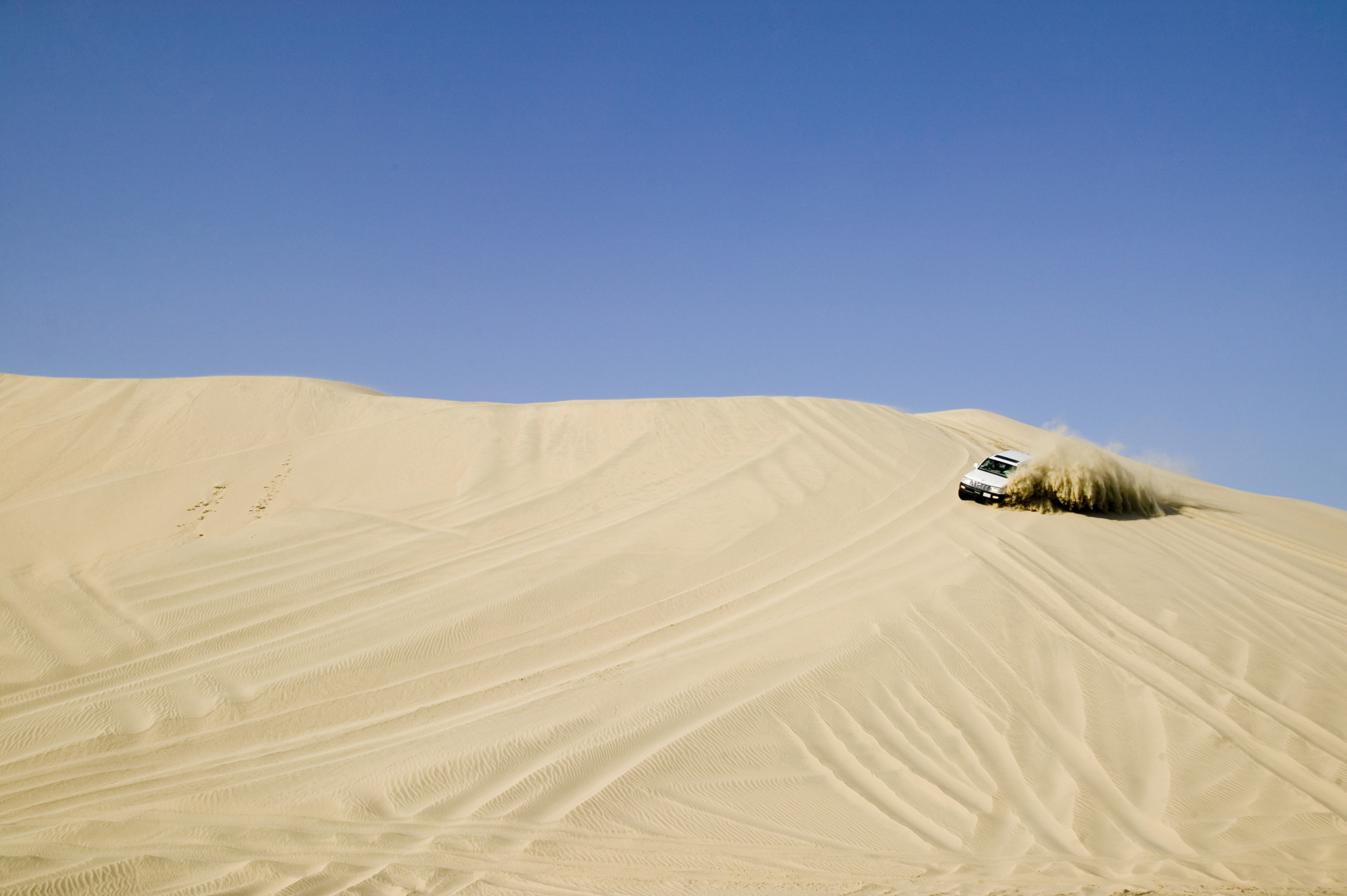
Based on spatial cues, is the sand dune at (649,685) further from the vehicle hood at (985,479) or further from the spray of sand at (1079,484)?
the vehicle hood at (985,479)

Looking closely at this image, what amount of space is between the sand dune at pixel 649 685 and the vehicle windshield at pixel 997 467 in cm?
103

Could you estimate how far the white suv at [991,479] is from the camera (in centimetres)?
1524

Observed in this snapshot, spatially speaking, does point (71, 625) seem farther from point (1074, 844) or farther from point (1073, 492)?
point (1073, 492)

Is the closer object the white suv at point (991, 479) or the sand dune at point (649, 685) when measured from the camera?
the sand dune at point (649, 685)

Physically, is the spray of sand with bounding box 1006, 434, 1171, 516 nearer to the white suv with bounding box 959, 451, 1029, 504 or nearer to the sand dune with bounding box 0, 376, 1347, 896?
the white suv with bounding box 959, 451, 1029, 504

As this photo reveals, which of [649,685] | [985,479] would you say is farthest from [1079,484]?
[649,685]

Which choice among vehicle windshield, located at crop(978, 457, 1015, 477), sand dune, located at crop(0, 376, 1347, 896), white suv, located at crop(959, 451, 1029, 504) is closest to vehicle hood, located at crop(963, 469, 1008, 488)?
white suv, located at crop(959, 451, 1029, 504)

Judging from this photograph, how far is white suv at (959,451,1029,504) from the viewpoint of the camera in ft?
50.0

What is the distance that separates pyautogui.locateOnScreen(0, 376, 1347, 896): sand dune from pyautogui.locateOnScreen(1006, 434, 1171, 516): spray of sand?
1.78 ft

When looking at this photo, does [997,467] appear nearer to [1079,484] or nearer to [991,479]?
[991,479]

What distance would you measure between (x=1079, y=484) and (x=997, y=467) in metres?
1.75

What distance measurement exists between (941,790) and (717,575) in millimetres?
5755

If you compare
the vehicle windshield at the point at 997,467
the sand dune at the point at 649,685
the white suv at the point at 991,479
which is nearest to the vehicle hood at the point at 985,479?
the white suv at the point at 991,479

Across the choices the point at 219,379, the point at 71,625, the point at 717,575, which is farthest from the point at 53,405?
the point at 717,575
